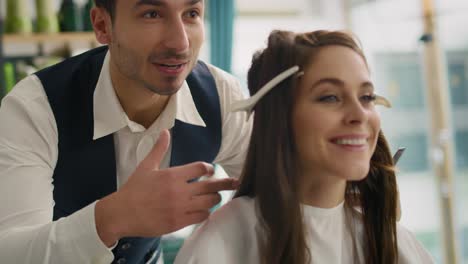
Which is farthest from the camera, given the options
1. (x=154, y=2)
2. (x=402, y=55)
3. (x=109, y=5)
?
(x=402, y=55)

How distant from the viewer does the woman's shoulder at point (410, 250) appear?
56.2 inches

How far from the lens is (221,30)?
3891 mm

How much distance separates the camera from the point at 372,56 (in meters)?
4.65

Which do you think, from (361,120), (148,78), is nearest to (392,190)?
(361,120)

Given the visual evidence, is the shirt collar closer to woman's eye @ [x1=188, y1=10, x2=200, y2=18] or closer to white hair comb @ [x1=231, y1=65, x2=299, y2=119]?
woman's eye @ [x1=188, y1=10, x2=200, y2=18]

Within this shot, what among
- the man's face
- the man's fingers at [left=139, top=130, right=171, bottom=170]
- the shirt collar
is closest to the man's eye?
the man's face

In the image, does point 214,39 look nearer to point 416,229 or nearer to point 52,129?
point 416,229

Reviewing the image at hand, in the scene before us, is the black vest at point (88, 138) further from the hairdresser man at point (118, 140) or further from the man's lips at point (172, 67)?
the man's lips at point (172, 67)

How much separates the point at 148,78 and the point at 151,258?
0.72 meters

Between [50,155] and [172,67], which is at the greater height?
[172,67]

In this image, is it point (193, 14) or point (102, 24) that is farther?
point (102, 24)

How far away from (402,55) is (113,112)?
11.0 ft

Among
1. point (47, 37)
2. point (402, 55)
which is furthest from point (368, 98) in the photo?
point (402, 55)

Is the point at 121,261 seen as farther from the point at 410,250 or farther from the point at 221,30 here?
the point at 221,30
